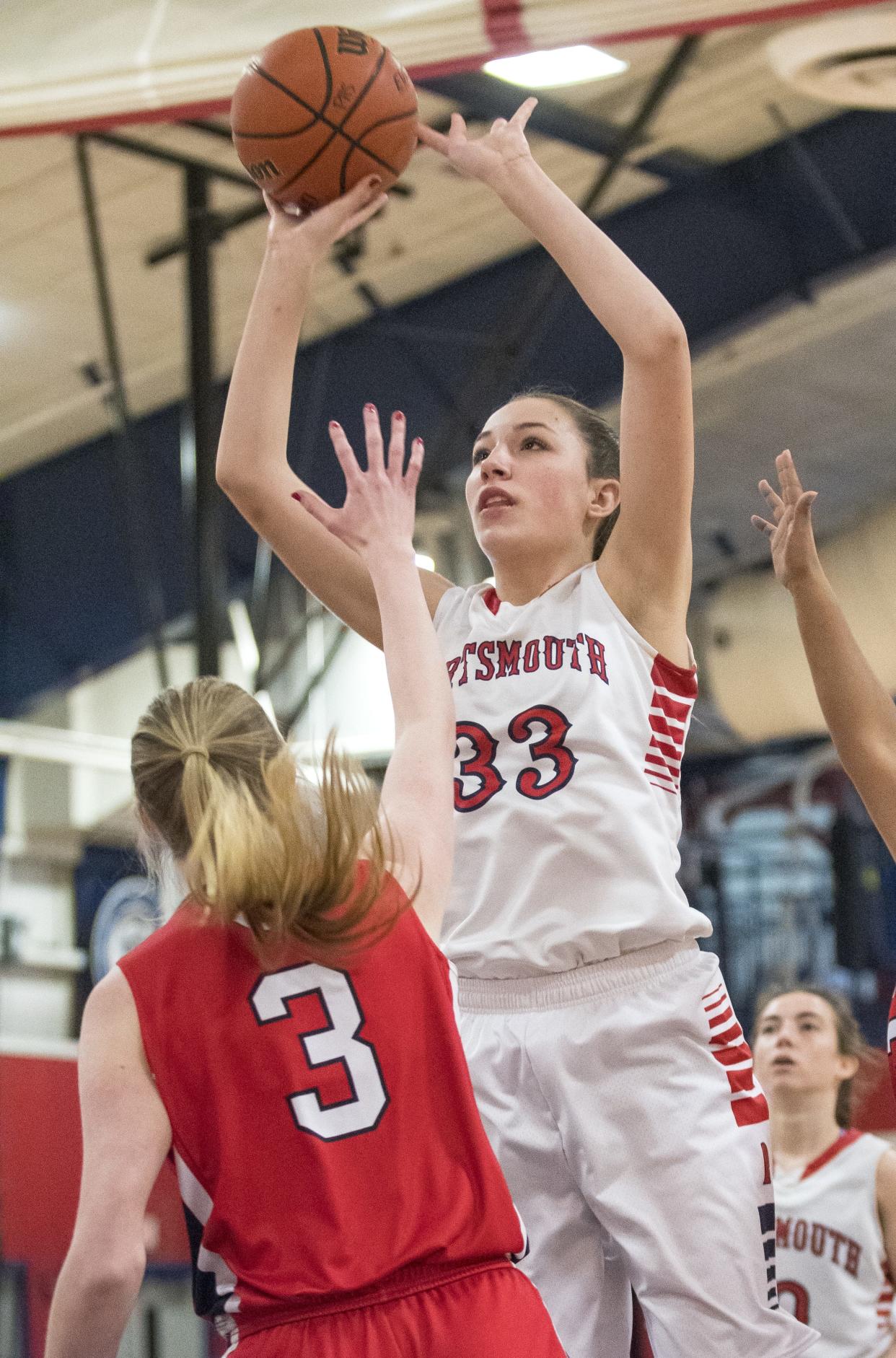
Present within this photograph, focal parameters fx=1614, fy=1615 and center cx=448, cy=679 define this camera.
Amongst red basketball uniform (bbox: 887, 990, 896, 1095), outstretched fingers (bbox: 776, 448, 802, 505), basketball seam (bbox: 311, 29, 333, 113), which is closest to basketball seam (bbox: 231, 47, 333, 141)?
basketball seam (bbox: 311, 29, 333, 113)

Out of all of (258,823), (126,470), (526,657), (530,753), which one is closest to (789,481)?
(526,657)

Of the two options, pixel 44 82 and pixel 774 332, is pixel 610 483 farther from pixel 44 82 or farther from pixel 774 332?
pixel 774 332

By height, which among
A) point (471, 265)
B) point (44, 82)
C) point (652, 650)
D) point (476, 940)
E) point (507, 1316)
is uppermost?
point (471, 265)

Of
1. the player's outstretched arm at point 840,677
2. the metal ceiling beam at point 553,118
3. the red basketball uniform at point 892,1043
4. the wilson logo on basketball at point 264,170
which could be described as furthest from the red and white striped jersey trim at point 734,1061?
the metal ceiling beam at point 553,118

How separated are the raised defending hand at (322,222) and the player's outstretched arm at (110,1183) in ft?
4.85

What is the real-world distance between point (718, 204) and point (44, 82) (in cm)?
500

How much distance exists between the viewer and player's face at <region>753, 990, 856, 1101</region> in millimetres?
5121

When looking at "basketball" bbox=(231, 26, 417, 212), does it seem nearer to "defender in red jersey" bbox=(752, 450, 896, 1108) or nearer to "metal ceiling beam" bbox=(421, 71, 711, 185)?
"defender in red jersey" bbox=(752, 450, 896, 1108)

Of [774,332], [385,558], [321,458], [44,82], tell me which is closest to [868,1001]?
[774,332]

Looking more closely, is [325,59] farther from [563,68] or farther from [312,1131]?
[563,68]

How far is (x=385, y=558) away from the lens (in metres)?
2.33

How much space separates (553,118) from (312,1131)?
782 centimetres

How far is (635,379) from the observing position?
9.15ft

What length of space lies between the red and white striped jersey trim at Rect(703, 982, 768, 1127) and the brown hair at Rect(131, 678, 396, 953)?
0.91 meters
